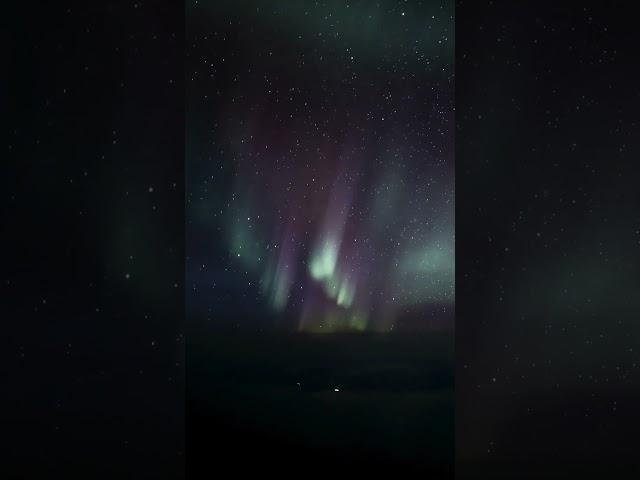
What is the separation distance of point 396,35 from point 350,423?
76 centimetres

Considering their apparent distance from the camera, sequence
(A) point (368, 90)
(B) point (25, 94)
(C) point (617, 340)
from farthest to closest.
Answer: (C) point (617, 340) → (A) point (368, 90) → (B) point (25, 94)

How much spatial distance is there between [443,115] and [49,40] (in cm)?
75

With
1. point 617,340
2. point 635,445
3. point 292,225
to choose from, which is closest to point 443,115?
point 292,225

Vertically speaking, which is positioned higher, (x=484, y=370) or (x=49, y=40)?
(x=49, y=40)

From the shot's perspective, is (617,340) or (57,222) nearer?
(57,222)

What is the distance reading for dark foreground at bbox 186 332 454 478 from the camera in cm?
121

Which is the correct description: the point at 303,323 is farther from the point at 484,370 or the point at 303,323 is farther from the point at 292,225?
the point at 484,370

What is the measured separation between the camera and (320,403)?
125cm


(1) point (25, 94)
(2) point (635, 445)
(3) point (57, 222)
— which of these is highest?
(1) point (25, 94)

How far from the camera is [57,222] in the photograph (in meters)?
1.17

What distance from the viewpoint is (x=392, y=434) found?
1281mm

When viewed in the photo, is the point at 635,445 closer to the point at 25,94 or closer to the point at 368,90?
the point at 368,90

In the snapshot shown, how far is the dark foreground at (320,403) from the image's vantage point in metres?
1.21

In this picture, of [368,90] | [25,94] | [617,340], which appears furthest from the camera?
[617,340]
